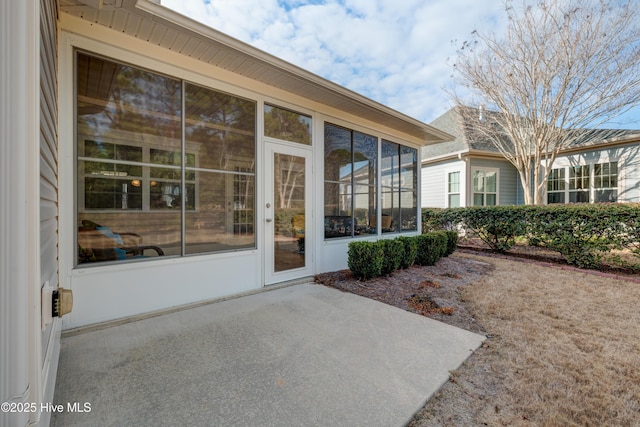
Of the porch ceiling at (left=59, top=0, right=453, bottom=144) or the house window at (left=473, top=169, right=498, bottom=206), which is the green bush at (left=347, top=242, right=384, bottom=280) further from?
the house window at (left=473, top=169, right=498, bottom=206)

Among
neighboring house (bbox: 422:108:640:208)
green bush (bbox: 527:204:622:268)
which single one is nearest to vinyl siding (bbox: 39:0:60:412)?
green bush (bbox: 527:204:622:268)

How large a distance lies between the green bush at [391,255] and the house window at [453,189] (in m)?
6.28

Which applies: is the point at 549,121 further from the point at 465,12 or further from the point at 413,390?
the point at 413,390

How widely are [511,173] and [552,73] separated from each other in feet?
13.2

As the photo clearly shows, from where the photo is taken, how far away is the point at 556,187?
992cm

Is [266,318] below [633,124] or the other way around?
below

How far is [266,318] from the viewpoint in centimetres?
307

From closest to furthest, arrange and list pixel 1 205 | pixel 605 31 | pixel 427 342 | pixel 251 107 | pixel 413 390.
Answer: pixel 1 205 < pixel 413 390 < pixel 427 342 < pixel 251 107 < pixel 605 31

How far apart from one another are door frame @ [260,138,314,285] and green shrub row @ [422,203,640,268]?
5585 millimetres

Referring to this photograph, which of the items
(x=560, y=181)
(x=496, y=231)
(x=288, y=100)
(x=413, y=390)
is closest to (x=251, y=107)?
(x=288, y=100)

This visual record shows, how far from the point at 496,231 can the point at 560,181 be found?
15.2ft

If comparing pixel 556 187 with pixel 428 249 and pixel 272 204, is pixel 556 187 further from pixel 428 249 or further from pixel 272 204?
pixel 272 204

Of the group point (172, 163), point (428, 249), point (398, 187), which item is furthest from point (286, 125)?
point (428, 249)

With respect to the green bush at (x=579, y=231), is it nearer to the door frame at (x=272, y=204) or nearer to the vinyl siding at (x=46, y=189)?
the door frame at (x=272, y=204)
